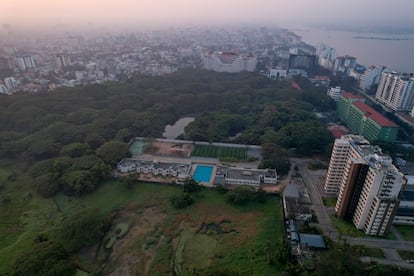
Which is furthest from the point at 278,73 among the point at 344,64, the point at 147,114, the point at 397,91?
the point at 147,114

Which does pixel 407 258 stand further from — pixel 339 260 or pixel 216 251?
pixel 216 251

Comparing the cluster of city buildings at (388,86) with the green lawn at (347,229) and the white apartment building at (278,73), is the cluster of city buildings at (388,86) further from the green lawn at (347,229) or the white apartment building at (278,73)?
the green lawn at (347,229)


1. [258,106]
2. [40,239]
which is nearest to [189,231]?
[40,239]

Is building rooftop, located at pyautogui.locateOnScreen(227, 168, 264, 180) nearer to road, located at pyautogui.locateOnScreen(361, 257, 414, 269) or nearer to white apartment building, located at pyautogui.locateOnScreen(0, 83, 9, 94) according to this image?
road, located at pyautogui.locateOnScreen(361, 257, 414, 269)

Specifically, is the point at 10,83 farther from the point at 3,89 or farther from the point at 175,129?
the point at 175,129

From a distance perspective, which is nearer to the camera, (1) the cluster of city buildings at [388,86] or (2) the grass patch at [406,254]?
(2) the grass patch at [406,254]

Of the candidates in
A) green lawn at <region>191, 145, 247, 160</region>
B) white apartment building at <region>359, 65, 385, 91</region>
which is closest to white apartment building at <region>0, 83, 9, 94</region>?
green lawn at <region>191, 145, 247, 160</region>

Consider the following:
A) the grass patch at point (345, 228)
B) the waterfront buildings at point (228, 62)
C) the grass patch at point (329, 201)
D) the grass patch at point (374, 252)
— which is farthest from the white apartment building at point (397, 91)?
the grass patch at point (374, 252)
